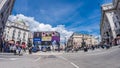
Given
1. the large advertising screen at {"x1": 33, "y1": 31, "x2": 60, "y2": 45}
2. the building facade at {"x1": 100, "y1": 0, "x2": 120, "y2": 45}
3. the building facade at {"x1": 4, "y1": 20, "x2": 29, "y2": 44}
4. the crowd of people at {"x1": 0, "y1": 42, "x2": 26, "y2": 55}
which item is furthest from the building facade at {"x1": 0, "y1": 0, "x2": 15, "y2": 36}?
the building facade at {"x1": 100, "y1": 0, "x2": 120, "y2": 45}

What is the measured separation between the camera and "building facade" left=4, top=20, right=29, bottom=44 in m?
107

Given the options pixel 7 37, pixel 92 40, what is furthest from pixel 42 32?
pixel 92 40

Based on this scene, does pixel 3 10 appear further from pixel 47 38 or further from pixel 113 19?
pixel 113 19

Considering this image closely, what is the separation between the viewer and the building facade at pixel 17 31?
350 feet

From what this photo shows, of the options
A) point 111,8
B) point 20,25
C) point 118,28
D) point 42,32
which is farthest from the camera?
point 20,25

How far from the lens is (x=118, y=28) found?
85.5 meters

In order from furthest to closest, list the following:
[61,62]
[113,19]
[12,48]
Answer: [113,19] → [12,48] → [61,62]

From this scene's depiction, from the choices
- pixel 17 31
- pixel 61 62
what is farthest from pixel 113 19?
pixel 61 62

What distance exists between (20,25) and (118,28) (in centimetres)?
5990

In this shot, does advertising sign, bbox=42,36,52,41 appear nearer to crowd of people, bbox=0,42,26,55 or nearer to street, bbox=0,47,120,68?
crowd of people, bbox=0,42,26,55

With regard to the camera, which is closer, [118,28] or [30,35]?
[118,28]

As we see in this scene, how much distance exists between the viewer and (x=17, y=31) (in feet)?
371

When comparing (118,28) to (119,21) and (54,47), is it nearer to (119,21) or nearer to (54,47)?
(119,21)

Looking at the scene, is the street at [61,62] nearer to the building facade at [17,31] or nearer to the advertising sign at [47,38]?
the advertising sign at [47,38]
